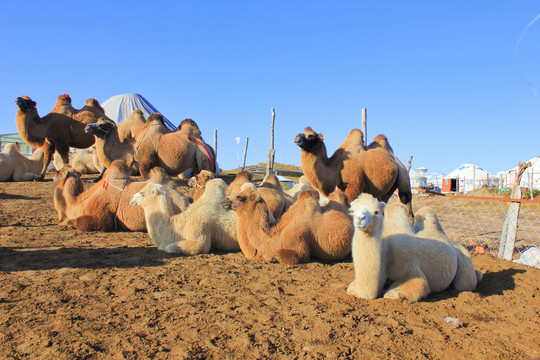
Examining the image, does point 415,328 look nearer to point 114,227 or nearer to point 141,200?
point 141,200

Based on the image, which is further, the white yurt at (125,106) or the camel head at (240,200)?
the white yurt at (125,106)


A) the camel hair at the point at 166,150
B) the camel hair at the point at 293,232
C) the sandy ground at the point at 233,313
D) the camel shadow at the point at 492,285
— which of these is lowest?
the camel shadow at the point at 492,285

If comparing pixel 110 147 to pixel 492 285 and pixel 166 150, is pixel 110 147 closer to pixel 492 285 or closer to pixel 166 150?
pixel 166 150

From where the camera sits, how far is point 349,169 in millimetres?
7672

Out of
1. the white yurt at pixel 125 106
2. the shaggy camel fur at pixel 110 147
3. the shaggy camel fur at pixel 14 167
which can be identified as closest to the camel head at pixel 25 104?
the shaggy camel fur at pixel 14 167

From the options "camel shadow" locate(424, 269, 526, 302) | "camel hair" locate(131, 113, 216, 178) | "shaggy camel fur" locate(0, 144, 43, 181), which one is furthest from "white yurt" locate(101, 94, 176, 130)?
"camel shadow" locate(424, 269, 526, 302)

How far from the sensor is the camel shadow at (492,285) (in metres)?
3.88

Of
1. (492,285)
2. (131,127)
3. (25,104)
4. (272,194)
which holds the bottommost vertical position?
(492,285)

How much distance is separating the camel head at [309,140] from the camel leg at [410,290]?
4081mm

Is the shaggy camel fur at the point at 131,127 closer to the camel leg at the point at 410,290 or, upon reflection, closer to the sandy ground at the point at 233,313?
the sandy ground at the point at 233,313

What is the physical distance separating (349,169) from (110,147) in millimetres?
6359

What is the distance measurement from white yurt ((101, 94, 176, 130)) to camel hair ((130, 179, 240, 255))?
15751 millimetres

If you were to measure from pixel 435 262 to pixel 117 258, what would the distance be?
12.8 feet

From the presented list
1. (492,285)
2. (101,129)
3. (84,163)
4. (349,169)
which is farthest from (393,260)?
(84,163)
